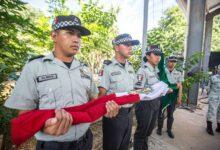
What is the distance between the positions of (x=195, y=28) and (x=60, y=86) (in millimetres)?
8507

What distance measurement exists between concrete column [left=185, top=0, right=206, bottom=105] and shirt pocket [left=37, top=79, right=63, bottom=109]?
8179 millimetres

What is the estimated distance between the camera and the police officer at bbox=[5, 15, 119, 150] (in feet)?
5.87

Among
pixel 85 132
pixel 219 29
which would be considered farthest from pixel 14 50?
pixel 219 29

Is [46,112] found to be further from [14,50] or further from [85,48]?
[85,48]

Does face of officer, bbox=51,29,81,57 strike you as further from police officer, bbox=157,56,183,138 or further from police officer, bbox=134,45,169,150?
police officer, bbox=157,56,183,138

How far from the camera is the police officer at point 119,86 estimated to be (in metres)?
2.99

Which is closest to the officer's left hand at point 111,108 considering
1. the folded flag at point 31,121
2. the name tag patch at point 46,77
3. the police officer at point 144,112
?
the folded flag at point 31,121

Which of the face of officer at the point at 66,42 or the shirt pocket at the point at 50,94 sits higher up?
the face of officer at the point at 66,42

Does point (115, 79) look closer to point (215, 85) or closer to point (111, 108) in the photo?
point (111, 108)

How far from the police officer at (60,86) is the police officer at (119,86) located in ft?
2.93

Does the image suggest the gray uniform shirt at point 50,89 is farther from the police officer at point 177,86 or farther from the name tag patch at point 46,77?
the police officer at point 177,86

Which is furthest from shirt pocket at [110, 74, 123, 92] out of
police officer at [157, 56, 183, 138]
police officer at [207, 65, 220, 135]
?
police officer at [207, 65, 220, 135]

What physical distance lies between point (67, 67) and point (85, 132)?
0.70 metres

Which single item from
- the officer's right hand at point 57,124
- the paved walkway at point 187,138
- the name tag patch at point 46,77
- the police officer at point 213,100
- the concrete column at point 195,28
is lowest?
the paved walkway at point 187,138
